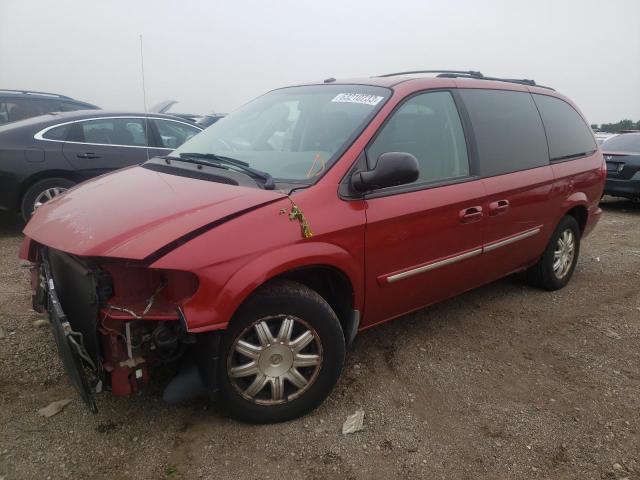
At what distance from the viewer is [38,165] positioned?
18.8 feet

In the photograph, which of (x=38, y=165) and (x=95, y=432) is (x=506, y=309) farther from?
(x=38, y=165)

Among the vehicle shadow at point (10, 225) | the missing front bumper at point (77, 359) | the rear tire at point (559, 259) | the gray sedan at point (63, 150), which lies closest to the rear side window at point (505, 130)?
the rear tire at point (559, 259)

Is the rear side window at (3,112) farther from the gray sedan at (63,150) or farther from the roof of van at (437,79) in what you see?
the roof of van at (437,79)

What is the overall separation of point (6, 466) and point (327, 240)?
1.74m

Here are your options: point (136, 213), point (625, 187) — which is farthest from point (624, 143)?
point (136, 213)

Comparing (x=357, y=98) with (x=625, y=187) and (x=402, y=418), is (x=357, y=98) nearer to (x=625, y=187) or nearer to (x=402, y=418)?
(x=402, y=418)

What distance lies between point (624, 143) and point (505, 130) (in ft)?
23.7

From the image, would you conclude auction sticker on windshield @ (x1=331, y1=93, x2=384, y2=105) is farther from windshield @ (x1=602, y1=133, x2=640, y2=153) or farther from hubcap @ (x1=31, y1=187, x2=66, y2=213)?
windshield @ (x1=602, y1=133, x2=640, y2=153)

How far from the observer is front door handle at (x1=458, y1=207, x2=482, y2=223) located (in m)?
3.24

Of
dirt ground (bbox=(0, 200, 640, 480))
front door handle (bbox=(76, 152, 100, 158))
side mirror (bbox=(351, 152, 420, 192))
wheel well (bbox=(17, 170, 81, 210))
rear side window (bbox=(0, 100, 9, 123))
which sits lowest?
dirt ground (bbox=(0, 200, 640, 480))

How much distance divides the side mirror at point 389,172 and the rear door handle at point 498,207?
1051 millimetres

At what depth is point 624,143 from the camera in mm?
9484

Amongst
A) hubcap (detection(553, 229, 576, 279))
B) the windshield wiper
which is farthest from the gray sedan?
hubcap (detection(553, 229, 576, 279))

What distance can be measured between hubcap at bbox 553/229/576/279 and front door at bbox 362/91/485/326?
1.34 meters
